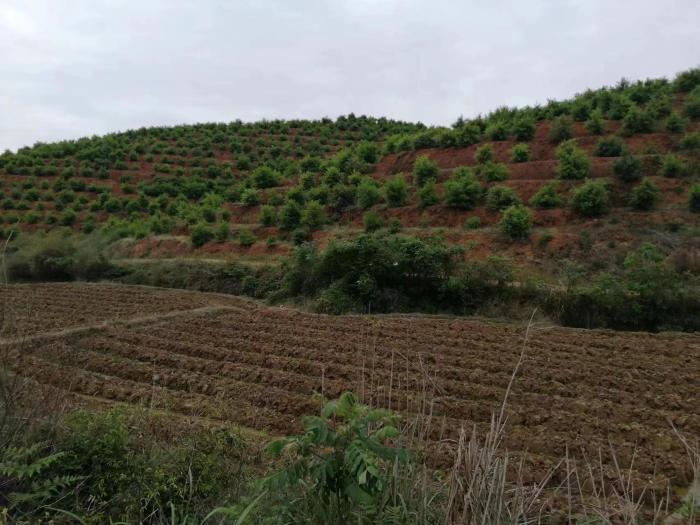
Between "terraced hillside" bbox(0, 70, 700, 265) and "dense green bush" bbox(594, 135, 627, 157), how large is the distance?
0.14 ft

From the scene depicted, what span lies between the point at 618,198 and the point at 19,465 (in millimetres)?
20865

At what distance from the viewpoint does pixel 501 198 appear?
2086 centimetres

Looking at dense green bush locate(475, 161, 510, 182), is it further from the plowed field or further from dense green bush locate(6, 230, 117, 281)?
dense green bush locate(6, 230, 117, 281)

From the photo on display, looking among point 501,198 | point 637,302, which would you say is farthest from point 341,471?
point 501,198

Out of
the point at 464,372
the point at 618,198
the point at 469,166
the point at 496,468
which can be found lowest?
the point at 464,372

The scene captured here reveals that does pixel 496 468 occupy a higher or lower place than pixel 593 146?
lower

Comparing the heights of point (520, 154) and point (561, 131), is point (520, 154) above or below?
below

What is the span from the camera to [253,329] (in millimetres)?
12047

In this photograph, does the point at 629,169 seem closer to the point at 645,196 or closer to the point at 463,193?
the point at 645,196

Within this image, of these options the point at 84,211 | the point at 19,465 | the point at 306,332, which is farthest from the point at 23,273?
the point at 19,465

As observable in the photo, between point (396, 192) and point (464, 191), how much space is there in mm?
3276

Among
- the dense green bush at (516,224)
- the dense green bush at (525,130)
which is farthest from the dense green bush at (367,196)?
the dense green bush at (525,130)

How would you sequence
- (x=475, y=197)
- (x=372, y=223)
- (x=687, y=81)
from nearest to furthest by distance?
(x=475, y=197), (x=372, y=223), (x=687, y=81)

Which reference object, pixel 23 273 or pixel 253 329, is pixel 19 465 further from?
pixel 23 273
